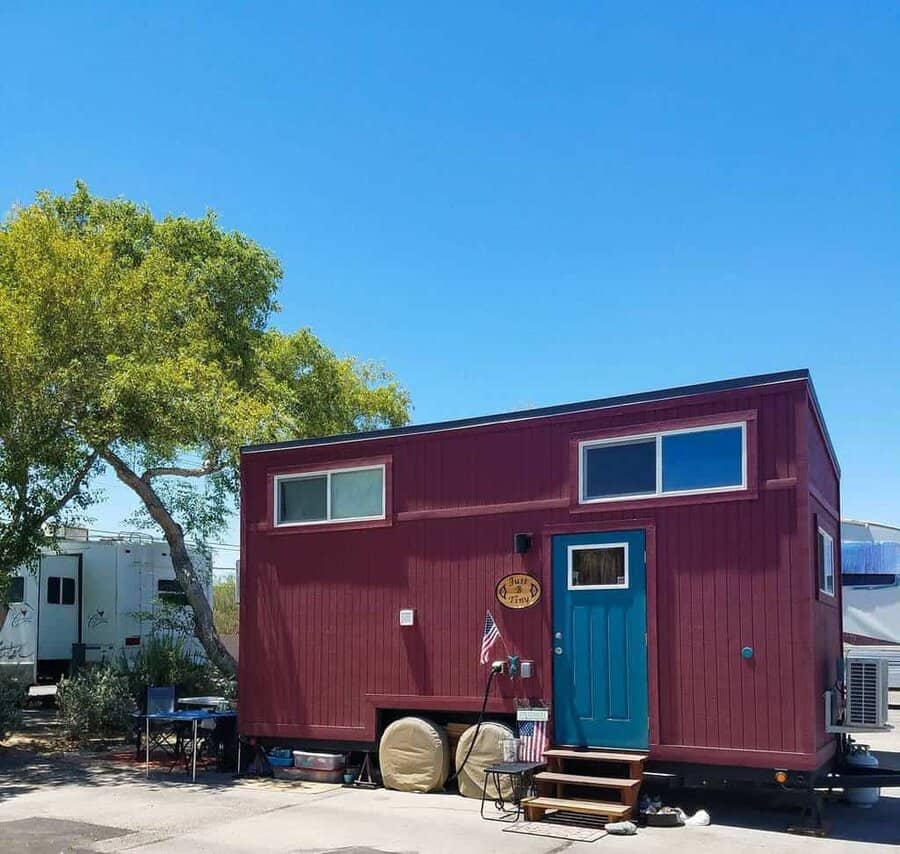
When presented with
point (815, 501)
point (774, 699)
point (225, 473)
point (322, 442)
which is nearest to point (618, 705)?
point (774, 699)

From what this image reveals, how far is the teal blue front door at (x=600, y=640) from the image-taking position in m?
9.68

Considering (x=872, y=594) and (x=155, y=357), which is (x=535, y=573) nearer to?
(x=155, y=357)

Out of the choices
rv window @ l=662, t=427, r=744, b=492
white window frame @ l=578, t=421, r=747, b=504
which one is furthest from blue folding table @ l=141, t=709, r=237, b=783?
rv window @ l=662, t=427, r=744, b=492

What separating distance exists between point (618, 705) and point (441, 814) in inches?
74.2

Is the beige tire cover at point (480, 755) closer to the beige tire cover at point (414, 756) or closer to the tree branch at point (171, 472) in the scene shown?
the beige tire cover at point (414, 756)

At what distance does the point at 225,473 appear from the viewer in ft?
53.3

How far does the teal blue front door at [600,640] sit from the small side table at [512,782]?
1.56 ft

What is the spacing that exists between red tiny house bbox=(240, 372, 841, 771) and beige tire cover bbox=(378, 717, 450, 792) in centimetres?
22

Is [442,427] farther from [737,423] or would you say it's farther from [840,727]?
[840,727]

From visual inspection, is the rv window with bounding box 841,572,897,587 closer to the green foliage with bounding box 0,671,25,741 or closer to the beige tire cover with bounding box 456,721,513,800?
the beige tire cover with bounding box 456,721,513,800

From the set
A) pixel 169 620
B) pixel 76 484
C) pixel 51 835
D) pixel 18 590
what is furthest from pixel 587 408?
pixel 18 590

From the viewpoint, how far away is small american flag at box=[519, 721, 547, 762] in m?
9.95

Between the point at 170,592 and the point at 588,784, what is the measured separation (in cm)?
1201

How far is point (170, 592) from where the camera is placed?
19.5 meters
